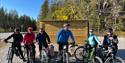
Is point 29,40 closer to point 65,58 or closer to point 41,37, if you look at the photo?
point 41,37

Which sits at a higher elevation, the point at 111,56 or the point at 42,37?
the point at 42,37

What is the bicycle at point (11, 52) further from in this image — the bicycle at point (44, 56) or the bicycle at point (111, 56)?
the bicycle at point (111, 56)

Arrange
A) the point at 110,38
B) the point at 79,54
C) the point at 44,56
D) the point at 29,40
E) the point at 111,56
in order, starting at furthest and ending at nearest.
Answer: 1. the point at 79,54
2. the point at 29,40
3. the point at 44,56
4. the point at 110,38
5. the point at 111,56

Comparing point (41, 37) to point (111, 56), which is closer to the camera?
point (111, 56)

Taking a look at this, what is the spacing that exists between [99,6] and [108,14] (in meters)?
2.22

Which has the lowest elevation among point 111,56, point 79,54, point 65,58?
point 79,54

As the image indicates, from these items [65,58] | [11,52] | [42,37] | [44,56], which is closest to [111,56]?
[65,58]

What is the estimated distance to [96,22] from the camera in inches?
1919

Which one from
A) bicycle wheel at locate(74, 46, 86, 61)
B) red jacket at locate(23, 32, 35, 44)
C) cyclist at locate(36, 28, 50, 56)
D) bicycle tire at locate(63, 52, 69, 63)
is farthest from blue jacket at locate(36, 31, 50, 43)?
bicycle wheel at locate(74, 46, 86, 61)

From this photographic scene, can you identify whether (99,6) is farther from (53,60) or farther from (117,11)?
(53,60)

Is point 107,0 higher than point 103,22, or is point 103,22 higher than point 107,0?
point 107,0

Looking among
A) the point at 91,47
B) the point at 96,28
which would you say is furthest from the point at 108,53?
the point at 96,28

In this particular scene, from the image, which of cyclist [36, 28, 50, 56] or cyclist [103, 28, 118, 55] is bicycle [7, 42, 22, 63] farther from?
cyclist [103, 28, 118, 55]

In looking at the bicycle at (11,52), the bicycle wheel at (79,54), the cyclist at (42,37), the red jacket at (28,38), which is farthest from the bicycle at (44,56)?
the bicycle wheel at (79,54)
